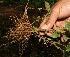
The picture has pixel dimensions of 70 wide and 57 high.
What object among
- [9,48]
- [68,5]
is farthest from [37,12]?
[68,5]

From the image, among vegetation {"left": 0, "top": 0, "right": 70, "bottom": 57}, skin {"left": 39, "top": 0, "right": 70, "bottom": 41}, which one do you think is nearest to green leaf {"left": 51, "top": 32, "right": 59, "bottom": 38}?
vegetation {"left": 0, "top": 0, "right": 70, "bottom": 57}

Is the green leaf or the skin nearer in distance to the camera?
the green leaf

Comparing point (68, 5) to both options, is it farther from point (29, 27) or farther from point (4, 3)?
point (4, 3)

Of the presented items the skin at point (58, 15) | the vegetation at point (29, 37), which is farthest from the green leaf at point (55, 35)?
the skin at point (58, 15)

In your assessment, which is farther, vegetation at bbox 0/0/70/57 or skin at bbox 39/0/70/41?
skin at bbox 39/0/70/41

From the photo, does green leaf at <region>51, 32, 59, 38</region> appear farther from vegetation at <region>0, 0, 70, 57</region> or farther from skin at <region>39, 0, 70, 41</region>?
skin at <region>39, 0, 70, 41</region>

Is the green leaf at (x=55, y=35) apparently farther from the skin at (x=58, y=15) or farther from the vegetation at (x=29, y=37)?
the skin at (x=58, y=15)

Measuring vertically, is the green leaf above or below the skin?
below
